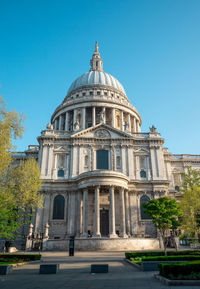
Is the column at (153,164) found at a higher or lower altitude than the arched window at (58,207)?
higher

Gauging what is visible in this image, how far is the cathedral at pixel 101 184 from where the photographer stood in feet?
120

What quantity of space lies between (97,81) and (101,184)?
4152cm

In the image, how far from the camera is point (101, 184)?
38406 mm

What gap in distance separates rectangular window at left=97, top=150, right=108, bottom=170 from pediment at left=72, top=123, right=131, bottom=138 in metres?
3.46

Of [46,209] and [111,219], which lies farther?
[46,209]

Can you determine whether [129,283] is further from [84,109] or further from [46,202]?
[84,109]

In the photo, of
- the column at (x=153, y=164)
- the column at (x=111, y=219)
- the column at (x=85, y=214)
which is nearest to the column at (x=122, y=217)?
the column at (x=111, y=219)

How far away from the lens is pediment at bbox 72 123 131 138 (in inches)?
1897

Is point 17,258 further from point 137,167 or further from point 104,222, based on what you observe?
point 137,167

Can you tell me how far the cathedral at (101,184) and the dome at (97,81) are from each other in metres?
16.9

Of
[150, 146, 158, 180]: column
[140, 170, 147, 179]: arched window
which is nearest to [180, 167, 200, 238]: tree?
[150, 146, 158, 180]: column

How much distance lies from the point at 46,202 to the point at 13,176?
55.4 feet

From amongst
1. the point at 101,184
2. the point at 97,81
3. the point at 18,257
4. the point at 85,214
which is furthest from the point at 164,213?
the point at 97,81

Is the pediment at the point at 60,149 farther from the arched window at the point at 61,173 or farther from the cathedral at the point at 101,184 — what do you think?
the arched window at the point at 61,173
